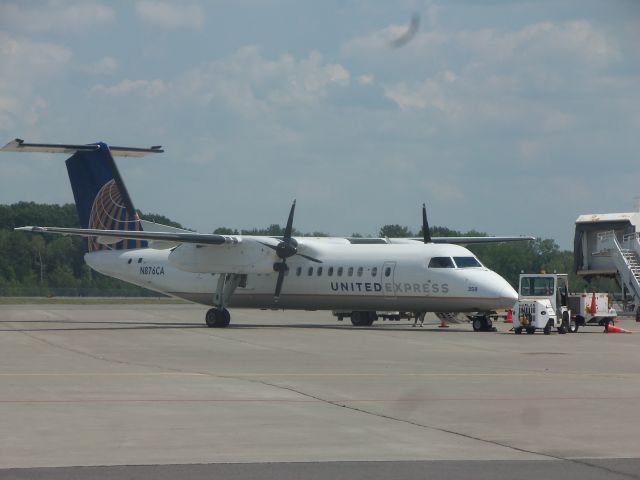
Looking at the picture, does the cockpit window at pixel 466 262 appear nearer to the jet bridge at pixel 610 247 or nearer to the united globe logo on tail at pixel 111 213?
the united globe logo on tail at pixel 111 213

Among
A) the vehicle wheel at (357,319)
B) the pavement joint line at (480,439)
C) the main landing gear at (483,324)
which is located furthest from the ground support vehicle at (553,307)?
the pavement joint line at (480,439)

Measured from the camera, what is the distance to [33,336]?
30406 millimetres

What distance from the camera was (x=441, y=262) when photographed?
114ft

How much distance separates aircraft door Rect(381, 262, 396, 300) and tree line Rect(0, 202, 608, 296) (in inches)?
1850

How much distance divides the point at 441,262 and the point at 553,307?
385cm

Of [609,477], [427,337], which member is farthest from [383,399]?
[427,337]

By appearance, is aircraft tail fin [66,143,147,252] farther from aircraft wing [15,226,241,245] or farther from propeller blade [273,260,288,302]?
propeller blade [273,260,288,302]

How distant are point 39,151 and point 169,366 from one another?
2227cm

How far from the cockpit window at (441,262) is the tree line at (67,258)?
158ft

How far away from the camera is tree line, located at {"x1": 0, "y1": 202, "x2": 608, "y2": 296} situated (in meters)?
91.9

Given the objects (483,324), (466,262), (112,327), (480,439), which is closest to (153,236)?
(112,327)

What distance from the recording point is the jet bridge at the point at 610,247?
187 feet

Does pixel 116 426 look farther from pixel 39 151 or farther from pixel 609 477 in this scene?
pixel 39 151

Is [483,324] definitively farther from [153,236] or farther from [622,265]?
[622,265]
